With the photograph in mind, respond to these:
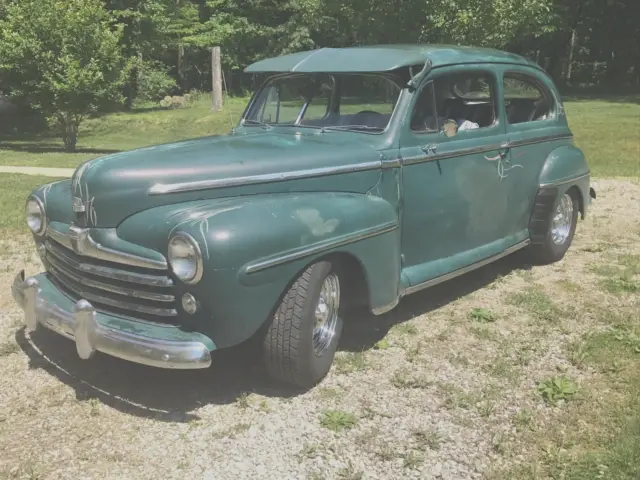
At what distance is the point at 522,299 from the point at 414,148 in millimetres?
1608

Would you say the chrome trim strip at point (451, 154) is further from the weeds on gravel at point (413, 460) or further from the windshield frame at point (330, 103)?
the weeds on gravel at point (413, 460)

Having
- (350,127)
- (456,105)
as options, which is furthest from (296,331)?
(456,105)

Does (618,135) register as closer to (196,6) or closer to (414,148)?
(414,148)

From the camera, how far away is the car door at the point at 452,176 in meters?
4.36

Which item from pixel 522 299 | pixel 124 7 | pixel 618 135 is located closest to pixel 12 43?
pixel 124 7

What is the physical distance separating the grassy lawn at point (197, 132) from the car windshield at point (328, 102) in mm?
7610

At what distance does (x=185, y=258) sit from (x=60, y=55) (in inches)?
599

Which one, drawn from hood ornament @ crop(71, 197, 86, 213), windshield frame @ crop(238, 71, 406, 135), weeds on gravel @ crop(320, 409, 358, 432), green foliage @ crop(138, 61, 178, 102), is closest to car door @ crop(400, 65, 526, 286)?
windshield frame @ crop(238, 71, 406, 135)

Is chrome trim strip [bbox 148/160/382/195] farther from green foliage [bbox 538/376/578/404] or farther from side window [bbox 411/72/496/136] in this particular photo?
green foliage [bbox 538/376/578/404]

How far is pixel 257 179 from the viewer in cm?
370

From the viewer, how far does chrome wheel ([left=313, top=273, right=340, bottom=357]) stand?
148 inches

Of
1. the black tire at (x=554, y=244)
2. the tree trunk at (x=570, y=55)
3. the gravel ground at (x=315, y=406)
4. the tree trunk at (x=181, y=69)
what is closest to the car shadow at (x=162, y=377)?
the gravel ground at (x=315, y=406)

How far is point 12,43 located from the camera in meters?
16.7

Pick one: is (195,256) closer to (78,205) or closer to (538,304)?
(78,205)
